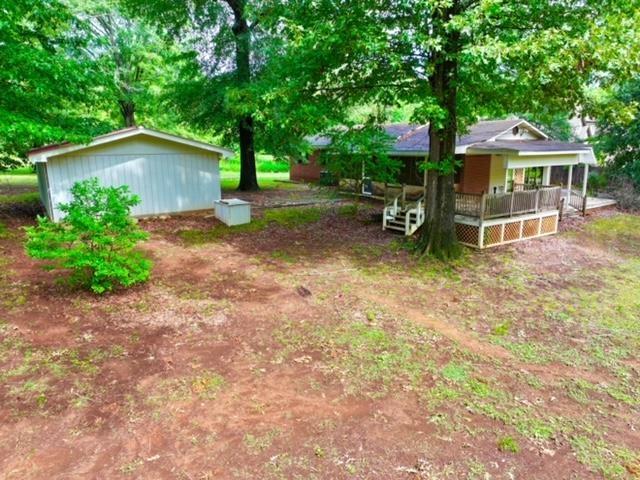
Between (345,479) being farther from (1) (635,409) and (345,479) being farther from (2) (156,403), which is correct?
(1) (635,409)

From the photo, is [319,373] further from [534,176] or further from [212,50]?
[534,176]

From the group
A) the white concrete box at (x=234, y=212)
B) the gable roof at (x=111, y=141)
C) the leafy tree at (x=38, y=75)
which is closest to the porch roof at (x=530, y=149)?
the white concrete box at (x=234, y=212)

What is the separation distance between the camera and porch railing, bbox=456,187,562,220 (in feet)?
38.0

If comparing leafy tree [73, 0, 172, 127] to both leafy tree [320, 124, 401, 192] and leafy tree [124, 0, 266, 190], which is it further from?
leafy tree [320, 124, 401, 192]

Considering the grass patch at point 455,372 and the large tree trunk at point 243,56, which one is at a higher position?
the large tree trunk at point 243,56

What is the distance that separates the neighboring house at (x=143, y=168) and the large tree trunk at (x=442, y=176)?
301 inches

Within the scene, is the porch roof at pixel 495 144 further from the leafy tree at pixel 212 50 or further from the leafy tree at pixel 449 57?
the leafy tree at pixel 212 50

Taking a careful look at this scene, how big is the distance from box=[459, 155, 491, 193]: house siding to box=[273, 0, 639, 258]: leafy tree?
5.12 meters

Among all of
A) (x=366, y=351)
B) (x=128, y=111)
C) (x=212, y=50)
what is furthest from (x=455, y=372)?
(x=128, y=111)

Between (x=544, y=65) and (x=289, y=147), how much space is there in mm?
14288

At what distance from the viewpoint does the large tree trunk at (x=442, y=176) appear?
31.1 feet

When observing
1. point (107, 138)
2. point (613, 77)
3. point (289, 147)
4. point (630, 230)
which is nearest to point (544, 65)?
point (613, 77)

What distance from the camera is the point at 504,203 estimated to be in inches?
473

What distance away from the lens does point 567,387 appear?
504 centimetres
